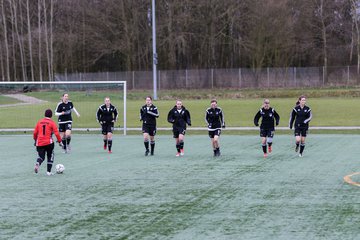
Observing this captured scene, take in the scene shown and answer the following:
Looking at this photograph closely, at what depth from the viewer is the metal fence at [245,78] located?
64312mm

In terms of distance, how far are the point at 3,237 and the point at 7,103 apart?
84.4 ft

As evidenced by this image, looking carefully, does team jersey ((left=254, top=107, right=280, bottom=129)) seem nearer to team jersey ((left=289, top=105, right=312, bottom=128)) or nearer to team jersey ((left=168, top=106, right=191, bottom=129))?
team jersey ((left=289, top=105, right=312, bottom=128))

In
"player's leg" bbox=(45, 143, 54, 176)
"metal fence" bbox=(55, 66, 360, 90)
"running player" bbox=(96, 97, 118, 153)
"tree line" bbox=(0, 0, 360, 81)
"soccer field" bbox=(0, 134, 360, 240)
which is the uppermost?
"tree line" bbox=(0, 0, 360, 81)

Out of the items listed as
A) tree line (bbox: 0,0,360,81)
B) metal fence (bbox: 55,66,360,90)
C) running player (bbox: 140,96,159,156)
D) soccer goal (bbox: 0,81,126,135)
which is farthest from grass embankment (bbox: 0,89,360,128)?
tree line (bbox: 0,0,360,81)

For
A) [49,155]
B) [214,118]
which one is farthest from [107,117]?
[49,155]

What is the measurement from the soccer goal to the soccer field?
39.9 feet

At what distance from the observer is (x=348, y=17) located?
7019cm

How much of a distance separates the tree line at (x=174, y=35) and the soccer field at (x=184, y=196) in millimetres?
47954

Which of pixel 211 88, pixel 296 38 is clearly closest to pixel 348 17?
pixel 296 38

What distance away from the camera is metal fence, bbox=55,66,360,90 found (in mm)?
64312

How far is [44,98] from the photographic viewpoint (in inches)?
1296

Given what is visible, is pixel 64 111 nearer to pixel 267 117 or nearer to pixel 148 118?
pixel 148 118

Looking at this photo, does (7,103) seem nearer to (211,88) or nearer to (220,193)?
(220,193)

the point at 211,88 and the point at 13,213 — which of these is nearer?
the point at 13,213
